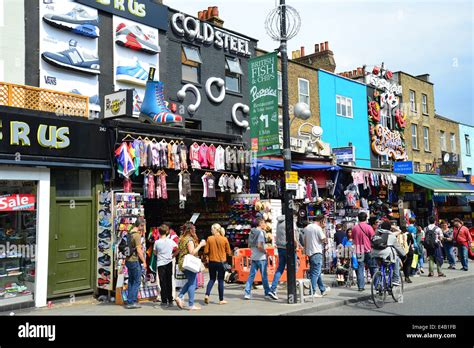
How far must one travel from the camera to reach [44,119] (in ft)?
34.0

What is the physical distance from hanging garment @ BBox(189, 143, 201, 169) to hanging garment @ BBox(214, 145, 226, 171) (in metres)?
0.74

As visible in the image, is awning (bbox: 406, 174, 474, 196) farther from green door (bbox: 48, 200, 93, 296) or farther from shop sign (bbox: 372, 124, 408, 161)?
green door (bbox: 48, 200, 93, 296)

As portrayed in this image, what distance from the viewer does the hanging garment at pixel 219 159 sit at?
14.6 m

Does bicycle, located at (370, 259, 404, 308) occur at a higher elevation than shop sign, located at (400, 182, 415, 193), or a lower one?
lower

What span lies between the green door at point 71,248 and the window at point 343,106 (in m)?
16.1

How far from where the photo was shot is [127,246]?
9.88m

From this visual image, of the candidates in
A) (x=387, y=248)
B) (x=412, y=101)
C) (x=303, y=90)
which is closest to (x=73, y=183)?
(x=387, y=248)

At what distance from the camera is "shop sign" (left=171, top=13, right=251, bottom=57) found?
55.6ft

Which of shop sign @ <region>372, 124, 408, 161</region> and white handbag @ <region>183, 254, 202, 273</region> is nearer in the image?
white handbag @ <region>183, 254, 202, 273</region>

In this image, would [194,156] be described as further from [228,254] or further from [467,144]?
[467,144]

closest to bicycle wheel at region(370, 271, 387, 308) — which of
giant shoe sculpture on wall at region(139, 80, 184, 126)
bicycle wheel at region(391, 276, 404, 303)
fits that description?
bicycle wheel at region(391, 276, 404, 303)

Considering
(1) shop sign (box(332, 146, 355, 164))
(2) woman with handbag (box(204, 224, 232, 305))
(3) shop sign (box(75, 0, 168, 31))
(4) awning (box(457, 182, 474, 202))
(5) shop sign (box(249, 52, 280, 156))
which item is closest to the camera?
(2) woman with handbag (box(204, 224, 232, 305))
